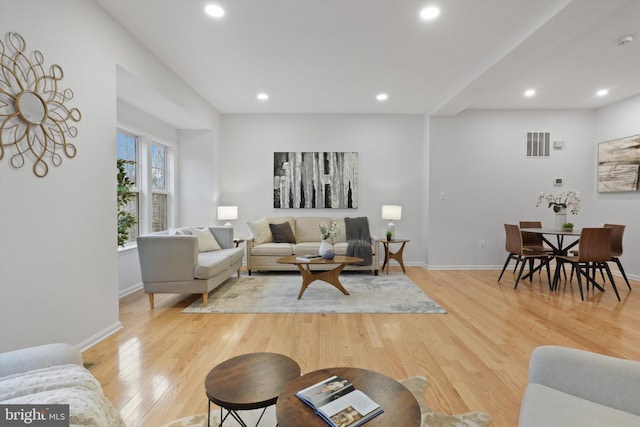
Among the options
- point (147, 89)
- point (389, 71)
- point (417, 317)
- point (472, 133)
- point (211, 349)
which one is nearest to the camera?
point (211, 349)

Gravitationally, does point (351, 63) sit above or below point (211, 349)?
above

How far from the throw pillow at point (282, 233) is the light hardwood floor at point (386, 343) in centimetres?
185

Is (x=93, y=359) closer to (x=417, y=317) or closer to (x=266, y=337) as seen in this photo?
(x=266, y=337)

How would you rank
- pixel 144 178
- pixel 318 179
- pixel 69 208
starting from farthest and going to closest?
1. pixel 318 179
2. pixel 144 178
3. pixel 69 208

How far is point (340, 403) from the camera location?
1.14 meters

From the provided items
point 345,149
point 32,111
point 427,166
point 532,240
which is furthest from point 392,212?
point 32,111

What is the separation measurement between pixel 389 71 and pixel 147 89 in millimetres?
2844

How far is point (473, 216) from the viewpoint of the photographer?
5.81 metres

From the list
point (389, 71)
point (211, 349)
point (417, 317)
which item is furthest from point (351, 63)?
point (211, 349)

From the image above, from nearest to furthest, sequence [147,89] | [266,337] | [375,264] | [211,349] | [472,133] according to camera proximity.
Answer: [211,349], [266,337], [147,89], [375,264], [472,133]

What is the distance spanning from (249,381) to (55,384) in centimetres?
68

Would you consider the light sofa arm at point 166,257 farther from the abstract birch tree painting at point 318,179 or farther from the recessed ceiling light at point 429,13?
the recessed ceiling light at point 429,13

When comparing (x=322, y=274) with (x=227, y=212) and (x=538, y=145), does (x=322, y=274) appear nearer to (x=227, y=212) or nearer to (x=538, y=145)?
(x=227, y=212)

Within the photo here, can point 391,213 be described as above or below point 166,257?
above
